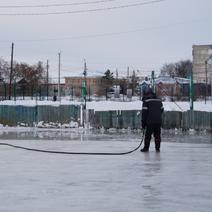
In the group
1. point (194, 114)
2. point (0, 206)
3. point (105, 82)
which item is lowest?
point (0, 206)

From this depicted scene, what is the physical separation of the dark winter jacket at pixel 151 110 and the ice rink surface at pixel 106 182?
940mm

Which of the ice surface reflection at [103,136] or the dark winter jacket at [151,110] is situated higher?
the dark winter jacket at [151,110]

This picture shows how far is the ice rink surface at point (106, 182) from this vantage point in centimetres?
801

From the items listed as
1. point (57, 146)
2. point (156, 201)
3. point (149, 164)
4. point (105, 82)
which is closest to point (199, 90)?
point (105, 82)

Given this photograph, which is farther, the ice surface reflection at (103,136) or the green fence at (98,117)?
the green fence at (98,117)

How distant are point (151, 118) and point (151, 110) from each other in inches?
10.8

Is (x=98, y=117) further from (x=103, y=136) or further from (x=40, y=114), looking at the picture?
(x=103, y=136)

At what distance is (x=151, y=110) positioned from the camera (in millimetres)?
16484

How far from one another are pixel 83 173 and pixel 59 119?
20.8 m

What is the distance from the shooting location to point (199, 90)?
66125mm

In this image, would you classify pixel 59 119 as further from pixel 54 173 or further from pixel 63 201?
pixel 63 201

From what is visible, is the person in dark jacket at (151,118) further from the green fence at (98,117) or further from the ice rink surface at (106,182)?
the green fence at (98,117)

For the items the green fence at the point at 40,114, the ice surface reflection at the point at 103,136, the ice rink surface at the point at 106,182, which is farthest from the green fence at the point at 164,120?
the ice rink surface at the point at 106,182

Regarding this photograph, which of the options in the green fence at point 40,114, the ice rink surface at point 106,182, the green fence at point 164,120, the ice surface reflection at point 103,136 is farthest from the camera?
the green fence at point 40,114
